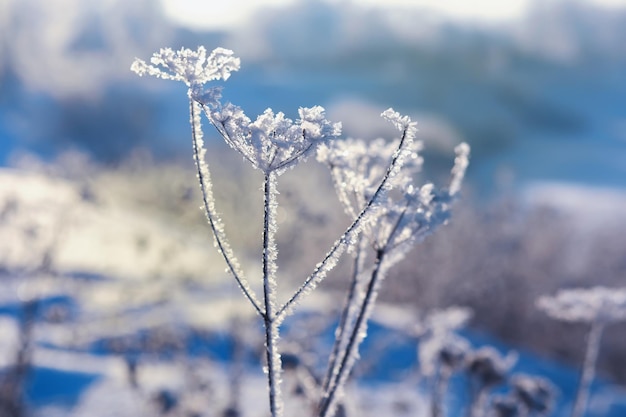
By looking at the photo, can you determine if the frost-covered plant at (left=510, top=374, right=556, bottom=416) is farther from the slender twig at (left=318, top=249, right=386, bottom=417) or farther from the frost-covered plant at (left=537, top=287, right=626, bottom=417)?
the slender twig at (left=318, top=249, right=386, bottom=417)

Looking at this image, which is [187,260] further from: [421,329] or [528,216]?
[528,216]

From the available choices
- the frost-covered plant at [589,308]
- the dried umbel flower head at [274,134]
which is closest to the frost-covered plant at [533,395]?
the frost-covered plant at [589,308]

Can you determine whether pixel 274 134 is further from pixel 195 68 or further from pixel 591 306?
pixel 591 306

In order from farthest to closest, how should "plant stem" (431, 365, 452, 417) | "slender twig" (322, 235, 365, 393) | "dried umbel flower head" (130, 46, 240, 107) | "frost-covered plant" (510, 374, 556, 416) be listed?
1. "frost-covered plant" (510, 374, 556, 416)
2. "plant stem" (431, 365, 452, 417)
3. "slender twig" (322, 235, 365, 393)
4. "dried umbel flower head" (130, 46, 240, 107)

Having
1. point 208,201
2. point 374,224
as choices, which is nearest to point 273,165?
point 208,201

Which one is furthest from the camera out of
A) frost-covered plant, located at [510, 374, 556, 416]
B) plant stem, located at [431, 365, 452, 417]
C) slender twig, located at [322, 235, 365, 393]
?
frost-covered plant, located at [510, 374, 556, 416]

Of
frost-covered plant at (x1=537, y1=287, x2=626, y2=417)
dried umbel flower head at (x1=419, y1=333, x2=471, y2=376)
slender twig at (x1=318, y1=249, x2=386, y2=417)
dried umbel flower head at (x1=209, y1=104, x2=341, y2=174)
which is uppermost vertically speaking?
frost-covered plant at (x1=537, y1=287, x2=626, y2=417)

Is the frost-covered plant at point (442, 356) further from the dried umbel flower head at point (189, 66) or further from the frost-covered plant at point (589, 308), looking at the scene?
the dried umbel flower head at point (189, 66)

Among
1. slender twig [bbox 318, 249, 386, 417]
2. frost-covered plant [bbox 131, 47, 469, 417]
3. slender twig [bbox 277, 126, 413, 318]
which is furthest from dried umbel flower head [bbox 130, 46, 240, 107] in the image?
slender twig [bbox 318, 249, 386, 417]
